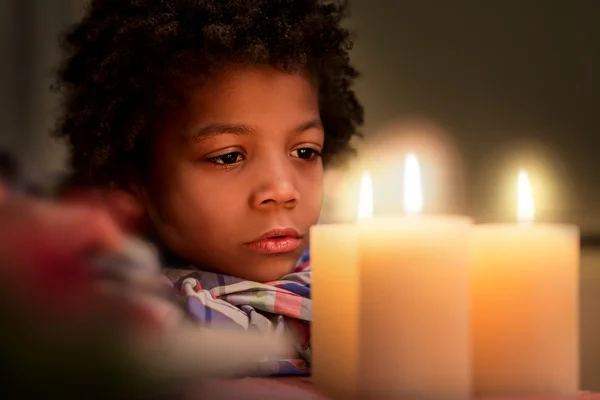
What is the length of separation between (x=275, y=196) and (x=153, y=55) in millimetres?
211

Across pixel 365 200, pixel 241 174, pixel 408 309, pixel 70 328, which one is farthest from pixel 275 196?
pixel 70 328

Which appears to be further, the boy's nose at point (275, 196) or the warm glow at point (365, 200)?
the boy's nose at point (275, 196)

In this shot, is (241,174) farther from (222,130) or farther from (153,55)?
(153,55)

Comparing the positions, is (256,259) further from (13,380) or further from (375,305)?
(13,380)

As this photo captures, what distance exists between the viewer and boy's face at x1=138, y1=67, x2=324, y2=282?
2.54 feet

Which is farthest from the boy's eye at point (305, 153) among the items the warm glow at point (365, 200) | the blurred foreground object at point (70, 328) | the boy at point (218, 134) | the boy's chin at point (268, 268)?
the blurred foreground object at point (70, 328)

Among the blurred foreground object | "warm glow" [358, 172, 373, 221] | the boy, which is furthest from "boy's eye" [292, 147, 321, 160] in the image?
the blurred foreground object

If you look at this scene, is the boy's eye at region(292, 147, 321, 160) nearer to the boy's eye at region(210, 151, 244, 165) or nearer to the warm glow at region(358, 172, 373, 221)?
the boy's eye at region(210, 151, 244, 165)

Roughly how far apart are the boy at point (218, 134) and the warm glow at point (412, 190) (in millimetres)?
234

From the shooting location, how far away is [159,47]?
0.79 m

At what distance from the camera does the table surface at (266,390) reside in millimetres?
417

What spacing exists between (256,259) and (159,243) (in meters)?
0.13

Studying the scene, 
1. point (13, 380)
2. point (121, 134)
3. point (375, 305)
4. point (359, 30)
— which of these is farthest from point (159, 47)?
point (13, 380)

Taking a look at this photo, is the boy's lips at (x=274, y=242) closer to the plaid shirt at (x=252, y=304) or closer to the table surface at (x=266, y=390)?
the plaid shirt at (x=252, y=304)
